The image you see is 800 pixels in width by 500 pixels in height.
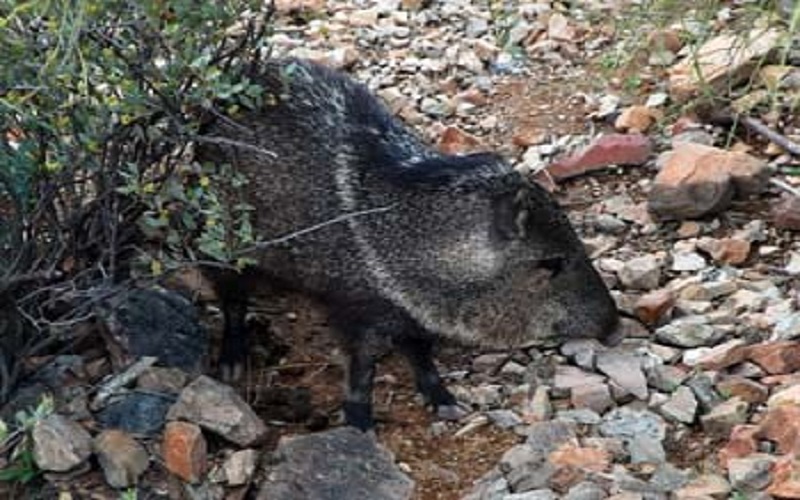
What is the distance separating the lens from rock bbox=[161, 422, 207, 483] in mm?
3738

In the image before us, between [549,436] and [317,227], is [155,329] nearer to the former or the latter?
[317,227]

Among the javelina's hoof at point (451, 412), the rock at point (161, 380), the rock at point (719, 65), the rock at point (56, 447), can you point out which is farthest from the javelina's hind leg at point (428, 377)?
the rock at point (719, 65)

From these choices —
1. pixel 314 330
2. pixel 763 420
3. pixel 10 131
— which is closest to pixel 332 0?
pixel 314 330

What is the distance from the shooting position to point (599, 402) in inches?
154

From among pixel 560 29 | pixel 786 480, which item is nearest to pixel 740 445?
pixel 786 480

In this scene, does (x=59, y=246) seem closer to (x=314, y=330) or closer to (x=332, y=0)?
(x=314, y=330)

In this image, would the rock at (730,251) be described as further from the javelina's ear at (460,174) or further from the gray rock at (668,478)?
the gray rock at (668,478)

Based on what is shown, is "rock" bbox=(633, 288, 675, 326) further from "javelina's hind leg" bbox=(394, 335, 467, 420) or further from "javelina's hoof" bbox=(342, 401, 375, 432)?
"javelina's hoof" bbox=(342, 401, 375, 432)

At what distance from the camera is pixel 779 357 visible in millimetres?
3895

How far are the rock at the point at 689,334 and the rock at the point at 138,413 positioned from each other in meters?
1.30

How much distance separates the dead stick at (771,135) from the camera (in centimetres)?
484

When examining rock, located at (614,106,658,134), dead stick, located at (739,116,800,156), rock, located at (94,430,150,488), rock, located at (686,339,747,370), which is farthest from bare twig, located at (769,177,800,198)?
rock, located at (94,430,150,488)

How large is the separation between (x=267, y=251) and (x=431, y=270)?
44 cm

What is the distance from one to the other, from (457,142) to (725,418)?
181cm
